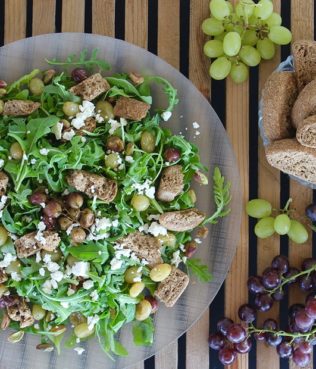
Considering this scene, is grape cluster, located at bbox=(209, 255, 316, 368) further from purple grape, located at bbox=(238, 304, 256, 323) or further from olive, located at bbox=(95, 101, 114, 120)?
olive, located at bbox=(95, 101, 114, 120)

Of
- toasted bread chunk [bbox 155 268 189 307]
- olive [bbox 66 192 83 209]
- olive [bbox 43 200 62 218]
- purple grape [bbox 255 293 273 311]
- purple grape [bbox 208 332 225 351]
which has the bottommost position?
purple grape [bbox 208 332 225 351]

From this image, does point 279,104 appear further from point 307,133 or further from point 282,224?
point 282,224

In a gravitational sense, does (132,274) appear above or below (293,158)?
below

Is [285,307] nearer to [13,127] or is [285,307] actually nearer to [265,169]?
[265,169]

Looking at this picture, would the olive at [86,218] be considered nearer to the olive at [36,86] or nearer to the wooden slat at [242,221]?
the olive at [36,86]

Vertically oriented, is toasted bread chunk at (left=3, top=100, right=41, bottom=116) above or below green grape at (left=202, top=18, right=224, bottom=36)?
below

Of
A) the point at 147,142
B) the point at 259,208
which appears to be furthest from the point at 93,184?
the point at 259,208

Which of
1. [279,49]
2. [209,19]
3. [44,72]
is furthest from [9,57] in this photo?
[279,49]

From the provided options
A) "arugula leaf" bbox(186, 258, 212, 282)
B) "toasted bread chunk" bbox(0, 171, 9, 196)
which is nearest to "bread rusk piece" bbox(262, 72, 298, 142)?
"arugula leaf" bbox(186, 258, 212, 282)
